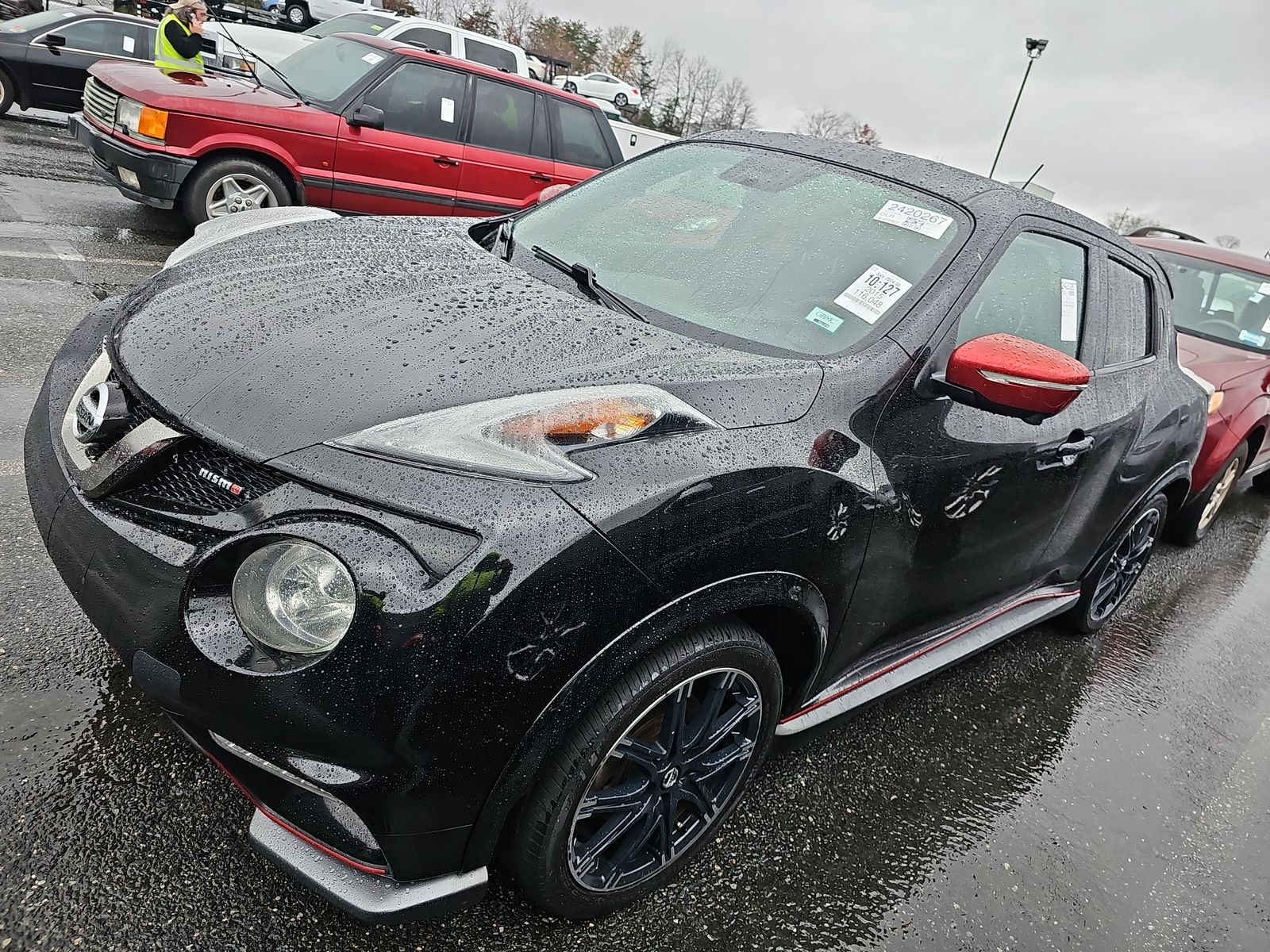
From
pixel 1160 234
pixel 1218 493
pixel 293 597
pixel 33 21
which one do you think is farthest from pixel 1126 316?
pixel 33 21

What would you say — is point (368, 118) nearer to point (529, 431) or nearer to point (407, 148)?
point (407, 148)

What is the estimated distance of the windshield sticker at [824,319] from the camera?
6.86 ft

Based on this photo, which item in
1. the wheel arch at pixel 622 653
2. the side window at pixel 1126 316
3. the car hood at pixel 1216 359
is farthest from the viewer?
the car hood at pixel 1216 359

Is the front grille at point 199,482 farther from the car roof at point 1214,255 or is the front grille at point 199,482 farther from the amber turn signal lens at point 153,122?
the car roof at point 1214,255

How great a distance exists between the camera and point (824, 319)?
2113 mm

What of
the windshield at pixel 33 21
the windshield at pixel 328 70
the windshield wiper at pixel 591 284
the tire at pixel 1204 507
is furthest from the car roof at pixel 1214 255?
the windshield at pixel 33 21

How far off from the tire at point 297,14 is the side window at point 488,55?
10063mm

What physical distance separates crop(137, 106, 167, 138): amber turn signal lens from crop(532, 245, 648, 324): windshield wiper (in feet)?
15.6

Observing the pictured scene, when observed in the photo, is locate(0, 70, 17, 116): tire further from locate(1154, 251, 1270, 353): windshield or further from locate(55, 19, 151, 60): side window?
locate(1154, 251, 1270, 353): windshield

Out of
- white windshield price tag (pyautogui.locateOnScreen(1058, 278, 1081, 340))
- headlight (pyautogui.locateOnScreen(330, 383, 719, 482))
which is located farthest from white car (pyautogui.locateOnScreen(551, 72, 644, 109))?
headlight (pyautogui.locateOnScreen(330, 383, 719, 482))

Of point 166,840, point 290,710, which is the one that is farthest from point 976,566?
point 166,840

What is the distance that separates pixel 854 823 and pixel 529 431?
5.08ft

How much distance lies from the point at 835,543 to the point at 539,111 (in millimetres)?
6766

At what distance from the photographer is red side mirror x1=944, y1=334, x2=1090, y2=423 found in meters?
2.00
